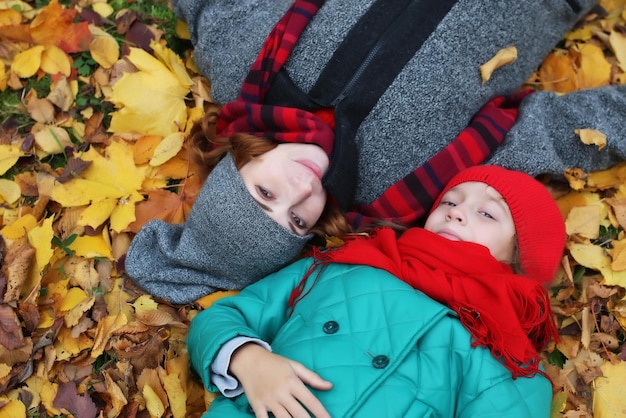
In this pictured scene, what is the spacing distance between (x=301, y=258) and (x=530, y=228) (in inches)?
36.8

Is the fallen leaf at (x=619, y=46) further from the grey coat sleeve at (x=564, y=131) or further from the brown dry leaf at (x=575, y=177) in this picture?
the brown dry leaf at (x=575, y=177)

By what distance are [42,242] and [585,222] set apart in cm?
225

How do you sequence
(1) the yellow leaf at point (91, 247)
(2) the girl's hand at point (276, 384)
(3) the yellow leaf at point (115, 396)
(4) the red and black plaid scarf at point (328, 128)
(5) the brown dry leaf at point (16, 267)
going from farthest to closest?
(1) the yellow leaf at point (91, 247) < (4) the red and black plaid scarf at point (328, 128) < (5) the brown dry leaf at point (16, 267) < (3) the yellow leaf at point (115, 396) < (2) the girl's hand at point (276, 384)

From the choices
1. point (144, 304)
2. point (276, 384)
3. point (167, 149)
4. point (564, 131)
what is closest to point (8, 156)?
point (167, 149)

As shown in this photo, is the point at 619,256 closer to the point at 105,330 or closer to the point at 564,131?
the point at 564,131

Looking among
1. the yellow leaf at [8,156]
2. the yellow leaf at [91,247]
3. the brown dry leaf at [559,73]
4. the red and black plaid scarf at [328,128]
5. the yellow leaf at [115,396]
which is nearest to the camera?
the yellow leaf at [115,396]

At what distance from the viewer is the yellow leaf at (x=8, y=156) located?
2768mm

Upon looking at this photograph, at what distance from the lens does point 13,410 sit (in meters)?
2.32

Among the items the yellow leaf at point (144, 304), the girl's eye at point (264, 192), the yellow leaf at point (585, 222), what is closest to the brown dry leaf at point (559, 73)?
the yellow leaf at point (585, 222)

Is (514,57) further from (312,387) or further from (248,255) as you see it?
(312,387)

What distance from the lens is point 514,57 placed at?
106 inches

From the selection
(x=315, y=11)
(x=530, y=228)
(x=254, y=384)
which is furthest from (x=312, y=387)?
(x=315, y=11)

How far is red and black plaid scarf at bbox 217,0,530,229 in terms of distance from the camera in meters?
2.54

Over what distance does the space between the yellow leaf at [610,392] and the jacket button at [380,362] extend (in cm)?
89
